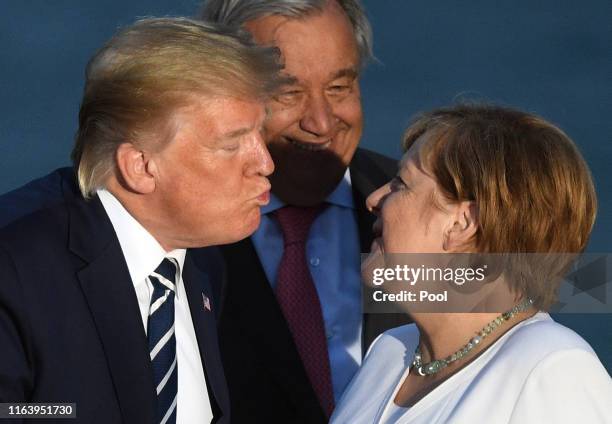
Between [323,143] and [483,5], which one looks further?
[483,5]

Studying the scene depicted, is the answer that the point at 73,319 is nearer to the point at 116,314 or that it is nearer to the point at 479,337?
the point at 116,314

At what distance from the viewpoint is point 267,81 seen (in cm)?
255

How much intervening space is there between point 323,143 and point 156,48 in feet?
2.68

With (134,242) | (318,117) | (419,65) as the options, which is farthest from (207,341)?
(419,65)

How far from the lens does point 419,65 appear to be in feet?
17.8

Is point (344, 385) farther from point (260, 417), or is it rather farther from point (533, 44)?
point (533, 44)

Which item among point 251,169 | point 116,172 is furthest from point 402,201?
point 116,172

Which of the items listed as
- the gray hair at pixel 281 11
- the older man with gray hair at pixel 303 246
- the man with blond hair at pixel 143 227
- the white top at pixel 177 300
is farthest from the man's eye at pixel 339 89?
the white top at pixel 177 300

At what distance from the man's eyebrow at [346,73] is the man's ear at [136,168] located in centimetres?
84

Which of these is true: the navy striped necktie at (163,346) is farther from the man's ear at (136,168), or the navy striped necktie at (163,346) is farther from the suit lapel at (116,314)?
the man's ear at (136,168)

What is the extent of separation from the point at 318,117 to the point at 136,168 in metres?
0.79

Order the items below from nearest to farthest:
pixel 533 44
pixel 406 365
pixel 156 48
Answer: pixel 156 48, pixel 406 365, pixel 533 44

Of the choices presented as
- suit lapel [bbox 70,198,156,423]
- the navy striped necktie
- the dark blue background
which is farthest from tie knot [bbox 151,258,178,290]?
the dark blue background

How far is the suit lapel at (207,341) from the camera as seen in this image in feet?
8.60
